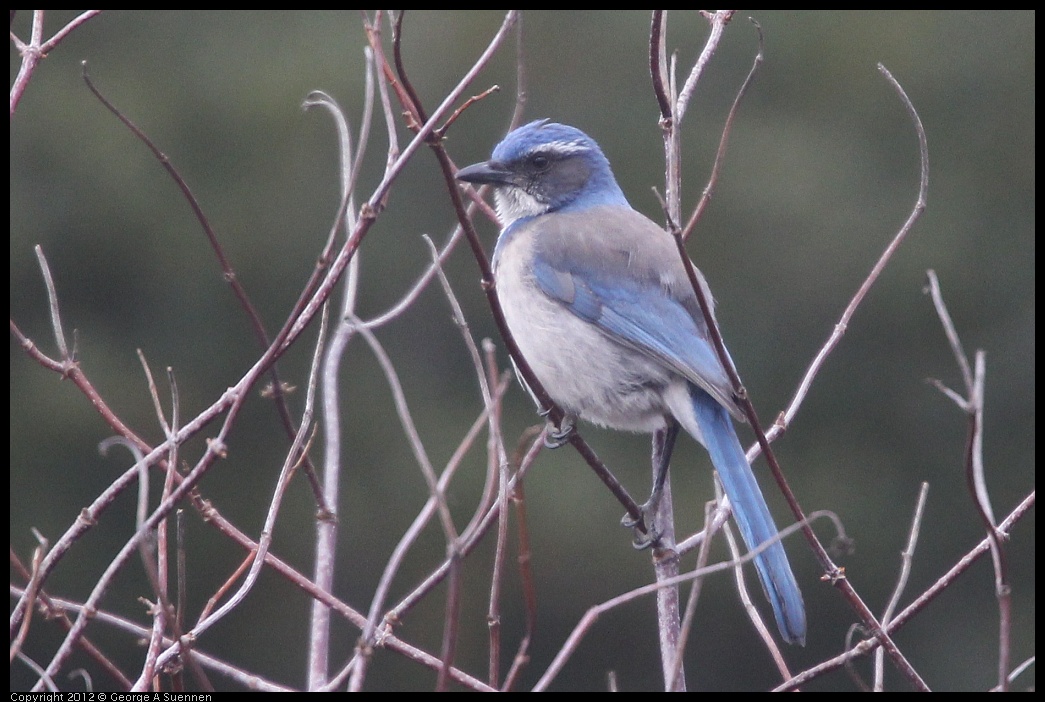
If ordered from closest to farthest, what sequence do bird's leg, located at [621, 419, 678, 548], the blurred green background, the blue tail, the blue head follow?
1. the blue tail
2. bird's leg, located at [621, 419, 678, 548]
3. the blue head
4. the blurred green background

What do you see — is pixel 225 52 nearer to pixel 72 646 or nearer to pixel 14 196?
pixel 14 196

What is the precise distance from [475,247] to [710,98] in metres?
16.1

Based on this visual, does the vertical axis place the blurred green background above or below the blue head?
below

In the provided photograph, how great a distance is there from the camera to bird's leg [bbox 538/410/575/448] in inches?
148

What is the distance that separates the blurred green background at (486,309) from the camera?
16.7 m

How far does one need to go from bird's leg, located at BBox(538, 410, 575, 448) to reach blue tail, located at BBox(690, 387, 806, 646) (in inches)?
17.7

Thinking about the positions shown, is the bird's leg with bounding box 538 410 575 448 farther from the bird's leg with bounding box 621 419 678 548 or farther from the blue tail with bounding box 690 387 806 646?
the blue tail with bounding box 690 387 806 646

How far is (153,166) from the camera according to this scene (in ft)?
57.5

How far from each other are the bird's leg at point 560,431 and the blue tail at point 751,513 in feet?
1.48

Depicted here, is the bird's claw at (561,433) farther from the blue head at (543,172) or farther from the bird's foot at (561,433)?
the blue head at (543,172)

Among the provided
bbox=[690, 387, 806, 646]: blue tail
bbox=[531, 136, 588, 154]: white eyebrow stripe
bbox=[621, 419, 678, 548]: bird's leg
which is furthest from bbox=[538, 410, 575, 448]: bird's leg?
bbox=[531, 136, 588, 154]: white eyebrow stripe

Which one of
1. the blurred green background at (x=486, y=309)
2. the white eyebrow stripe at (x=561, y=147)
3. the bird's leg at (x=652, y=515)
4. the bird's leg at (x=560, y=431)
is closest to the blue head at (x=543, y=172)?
the white eyebrow stripe at (x=561, y=147)

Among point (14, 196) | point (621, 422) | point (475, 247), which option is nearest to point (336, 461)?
point (475, 247)

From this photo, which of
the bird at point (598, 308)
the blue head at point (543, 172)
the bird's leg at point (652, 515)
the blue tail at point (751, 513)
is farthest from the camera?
the blue head at point (543, 172)
